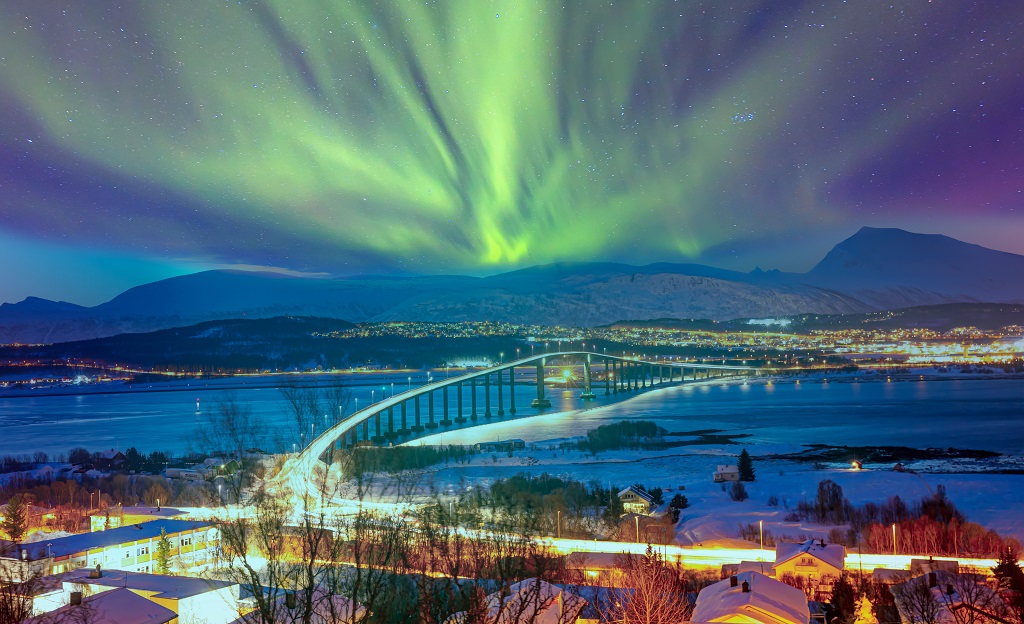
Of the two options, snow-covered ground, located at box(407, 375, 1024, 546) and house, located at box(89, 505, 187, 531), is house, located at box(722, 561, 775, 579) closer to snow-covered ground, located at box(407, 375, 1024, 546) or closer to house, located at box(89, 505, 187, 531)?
A: snow-covered ground, located at box(407, 375, 1024, 546)

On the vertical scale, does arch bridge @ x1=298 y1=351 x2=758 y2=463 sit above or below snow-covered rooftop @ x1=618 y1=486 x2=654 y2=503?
above

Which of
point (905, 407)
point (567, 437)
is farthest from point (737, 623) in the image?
point (905, 407)

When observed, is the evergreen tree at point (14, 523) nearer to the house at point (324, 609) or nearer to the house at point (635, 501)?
the house at point (324, 609)

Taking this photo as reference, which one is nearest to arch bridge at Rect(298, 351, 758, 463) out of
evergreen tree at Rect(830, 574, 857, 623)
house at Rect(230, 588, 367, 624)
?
house at Rect(230, 588, 367, 624)

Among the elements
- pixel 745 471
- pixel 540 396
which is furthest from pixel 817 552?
pixel 540 396

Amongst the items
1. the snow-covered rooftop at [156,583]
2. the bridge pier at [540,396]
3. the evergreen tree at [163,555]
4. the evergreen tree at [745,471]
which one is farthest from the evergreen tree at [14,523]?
the bridge pier at [540,396]
